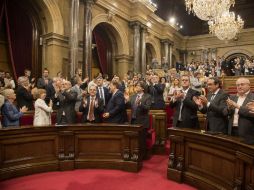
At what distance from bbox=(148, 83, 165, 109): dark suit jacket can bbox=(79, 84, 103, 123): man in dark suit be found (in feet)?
6.91

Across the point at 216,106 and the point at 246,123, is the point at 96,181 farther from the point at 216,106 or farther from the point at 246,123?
the point at 246,123

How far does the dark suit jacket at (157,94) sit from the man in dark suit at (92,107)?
6.91 ft

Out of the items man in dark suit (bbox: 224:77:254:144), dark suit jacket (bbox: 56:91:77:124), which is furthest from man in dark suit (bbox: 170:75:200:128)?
dark suit jacket (bbox: 56:91:77:124)

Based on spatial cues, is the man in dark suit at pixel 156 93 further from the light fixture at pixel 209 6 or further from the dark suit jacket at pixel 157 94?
the light fixture at pixel 209 6

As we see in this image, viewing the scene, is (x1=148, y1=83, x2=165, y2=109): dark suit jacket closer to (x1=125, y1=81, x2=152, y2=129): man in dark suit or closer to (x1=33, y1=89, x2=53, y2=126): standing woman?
(x1=125, y1=81, x2=152, y2=129): man in dark suit

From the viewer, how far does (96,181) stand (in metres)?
3.54

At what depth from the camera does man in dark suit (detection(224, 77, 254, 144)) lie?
8.96 ft

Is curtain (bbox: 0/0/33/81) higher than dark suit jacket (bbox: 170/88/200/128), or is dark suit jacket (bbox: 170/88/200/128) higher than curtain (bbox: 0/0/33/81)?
curtain (bbox: 0/0/33/81)

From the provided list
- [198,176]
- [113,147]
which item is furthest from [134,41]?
[198,176]

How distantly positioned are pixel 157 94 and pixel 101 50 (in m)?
5.84

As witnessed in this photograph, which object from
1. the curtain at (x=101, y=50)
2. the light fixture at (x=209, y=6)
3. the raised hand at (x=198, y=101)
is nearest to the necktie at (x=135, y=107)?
the raised hand at (x=198, y=101)

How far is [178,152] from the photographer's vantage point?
364 cm

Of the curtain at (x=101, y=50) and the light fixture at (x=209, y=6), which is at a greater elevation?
the light fixture at (x=209, y=6)

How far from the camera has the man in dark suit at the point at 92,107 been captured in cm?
425
